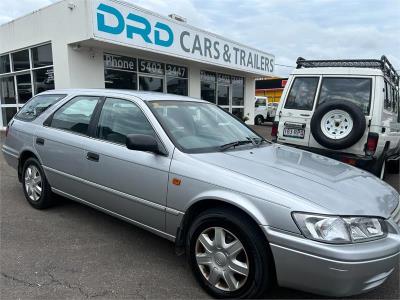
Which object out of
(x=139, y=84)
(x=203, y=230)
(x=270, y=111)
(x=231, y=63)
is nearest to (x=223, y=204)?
(x=203, y=230)

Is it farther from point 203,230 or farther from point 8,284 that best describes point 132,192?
point 8,284

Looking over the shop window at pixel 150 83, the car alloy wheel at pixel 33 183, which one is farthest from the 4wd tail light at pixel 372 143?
the shop window at pixel 150 83

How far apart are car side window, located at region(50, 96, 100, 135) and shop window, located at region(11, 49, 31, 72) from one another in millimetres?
9441

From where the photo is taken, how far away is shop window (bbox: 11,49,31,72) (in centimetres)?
1286

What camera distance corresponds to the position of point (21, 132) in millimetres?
5109

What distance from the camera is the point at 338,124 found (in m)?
5.73

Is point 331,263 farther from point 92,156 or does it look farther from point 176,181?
point 92,156

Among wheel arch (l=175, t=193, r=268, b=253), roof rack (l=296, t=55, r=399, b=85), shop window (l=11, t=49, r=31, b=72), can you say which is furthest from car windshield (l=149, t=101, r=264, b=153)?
shop window (l=11, t=49, r=31, b=72)

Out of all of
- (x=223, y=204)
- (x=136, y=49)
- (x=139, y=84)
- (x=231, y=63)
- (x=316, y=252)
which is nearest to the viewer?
(x=316, y=252)

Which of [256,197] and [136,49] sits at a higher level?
[136,49]

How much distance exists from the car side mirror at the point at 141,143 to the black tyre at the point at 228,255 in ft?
2.47

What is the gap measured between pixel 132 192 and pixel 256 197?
1.36 meters

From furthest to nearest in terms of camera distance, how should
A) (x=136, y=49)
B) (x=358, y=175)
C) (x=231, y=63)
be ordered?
1. (x=231, y=63)
2. (x=136, y=49)
3. (x=358, y=175)

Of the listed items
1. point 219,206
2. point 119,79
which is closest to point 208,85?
point 119,79
